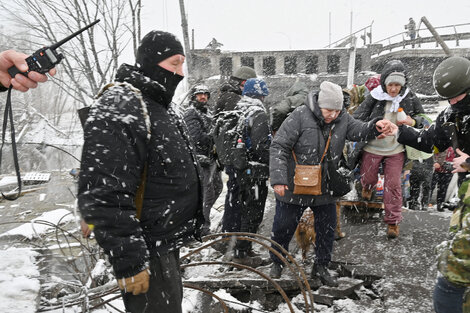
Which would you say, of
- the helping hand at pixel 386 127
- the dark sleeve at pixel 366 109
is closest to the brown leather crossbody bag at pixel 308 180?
the helping hand at pixel 386 127

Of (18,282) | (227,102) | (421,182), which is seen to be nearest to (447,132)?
(227,102)

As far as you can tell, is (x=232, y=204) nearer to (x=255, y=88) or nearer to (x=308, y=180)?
(x=308, y=180)

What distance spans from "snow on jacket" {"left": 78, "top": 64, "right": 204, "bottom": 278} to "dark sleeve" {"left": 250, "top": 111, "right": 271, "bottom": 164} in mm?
2022

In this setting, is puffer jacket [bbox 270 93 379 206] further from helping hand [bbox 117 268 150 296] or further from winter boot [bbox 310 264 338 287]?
helping hand [bbox 117 268 150 296]

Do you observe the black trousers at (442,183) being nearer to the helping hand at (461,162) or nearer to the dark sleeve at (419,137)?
the dark sleeve at (419,137)

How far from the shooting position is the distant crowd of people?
1634mm

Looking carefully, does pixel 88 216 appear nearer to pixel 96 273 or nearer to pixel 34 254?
pixel 34 254

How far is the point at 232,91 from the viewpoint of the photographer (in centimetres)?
444

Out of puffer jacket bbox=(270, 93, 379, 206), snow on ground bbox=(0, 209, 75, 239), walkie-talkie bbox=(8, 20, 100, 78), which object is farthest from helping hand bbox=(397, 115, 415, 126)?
snow on ground bbox=(0, 209, 75, 239)

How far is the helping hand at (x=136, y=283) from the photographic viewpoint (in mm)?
1606

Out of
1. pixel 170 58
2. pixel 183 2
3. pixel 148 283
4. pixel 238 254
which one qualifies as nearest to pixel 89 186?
pixel 148 283

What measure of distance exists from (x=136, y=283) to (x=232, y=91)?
3253mm

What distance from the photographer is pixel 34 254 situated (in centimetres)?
276

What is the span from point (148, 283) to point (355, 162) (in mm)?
3759
